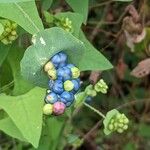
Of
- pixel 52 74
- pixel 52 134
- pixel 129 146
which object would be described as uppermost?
pixel 52 74

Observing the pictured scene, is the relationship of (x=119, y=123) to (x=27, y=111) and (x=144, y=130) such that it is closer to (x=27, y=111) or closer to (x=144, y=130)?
(x=27, y=111)

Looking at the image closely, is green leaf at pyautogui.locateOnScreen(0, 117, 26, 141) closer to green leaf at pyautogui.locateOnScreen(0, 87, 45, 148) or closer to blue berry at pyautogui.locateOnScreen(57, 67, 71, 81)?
green leaf at pyautogui.locateOnScreen(0, 87, 45, 148)

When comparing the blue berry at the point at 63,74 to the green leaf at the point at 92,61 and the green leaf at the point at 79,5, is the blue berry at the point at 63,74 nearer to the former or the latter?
the green leaf at the point at 92,61

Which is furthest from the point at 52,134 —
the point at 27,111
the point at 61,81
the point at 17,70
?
the point at 61,81

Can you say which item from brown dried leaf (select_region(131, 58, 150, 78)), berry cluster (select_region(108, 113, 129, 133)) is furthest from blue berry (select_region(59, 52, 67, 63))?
brown dried leaf (select_region(131, 58, 150, 78))

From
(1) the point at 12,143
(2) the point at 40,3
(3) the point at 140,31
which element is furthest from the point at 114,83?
(2) the point at 40,3

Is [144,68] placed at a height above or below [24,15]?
below
